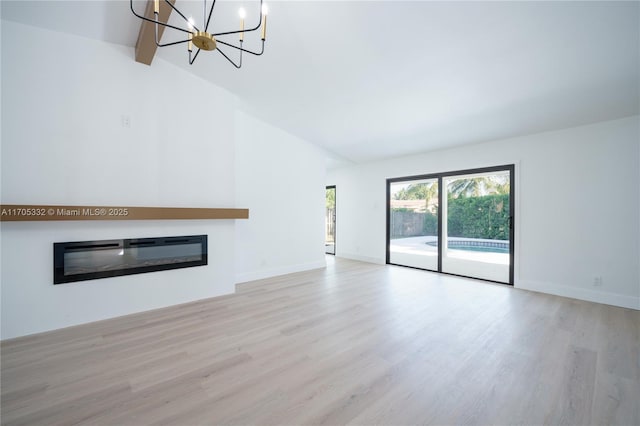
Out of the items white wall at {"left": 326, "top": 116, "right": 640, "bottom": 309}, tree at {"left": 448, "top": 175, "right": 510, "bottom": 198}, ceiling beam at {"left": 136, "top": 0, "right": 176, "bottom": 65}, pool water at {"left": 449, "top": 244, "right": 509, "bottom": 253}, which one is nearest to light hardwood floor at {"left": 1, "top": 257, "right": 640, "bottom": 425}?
white wall at {"left": 326, "top": 116, "right": 640, "bottom": 309}

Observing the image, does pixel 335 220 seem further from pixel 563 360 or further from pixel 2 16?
pixel 2 16

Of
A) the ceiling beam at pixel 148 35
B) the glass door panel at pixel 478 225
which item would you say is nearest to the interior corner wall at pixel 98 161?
the ceiling beam at pixel 148 35

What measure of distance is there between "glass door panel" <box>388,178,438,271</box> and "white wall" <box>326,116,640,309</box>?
40.2 inches

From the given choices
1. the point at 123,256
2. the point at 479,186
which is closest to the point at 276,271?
the point at 123,256

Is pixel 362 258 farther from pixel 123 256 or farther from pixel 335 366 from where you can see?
pixel 123 256

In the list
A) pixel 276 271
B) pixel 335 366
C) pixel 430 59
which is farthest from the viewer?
pixel 276 271

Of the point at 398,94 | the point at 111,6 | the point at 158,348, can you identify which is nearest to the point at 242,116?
the point at 111,6

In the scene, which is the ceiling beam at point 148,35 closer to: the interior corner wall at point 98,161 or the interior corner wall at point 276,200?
the interior corner wall at point 98,161

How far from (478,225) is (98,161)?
582cm

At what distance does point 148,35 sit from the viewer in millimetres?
2930

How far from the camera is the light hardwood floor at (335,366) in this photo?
5.42 feet

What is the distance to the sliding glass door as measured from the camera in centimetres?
464

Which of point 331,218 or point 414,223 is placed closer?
point 414,223

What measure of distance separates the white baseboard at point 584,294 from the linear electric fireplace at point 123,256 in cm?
505
